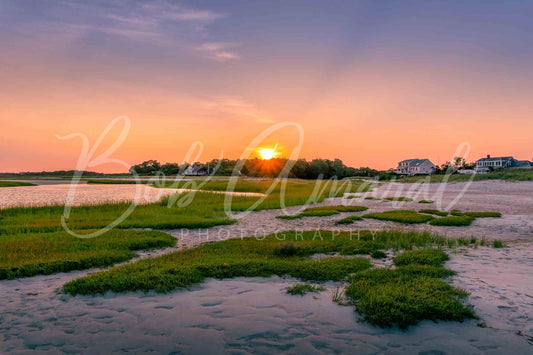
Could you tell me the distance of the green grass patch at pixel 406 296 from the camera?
715cm

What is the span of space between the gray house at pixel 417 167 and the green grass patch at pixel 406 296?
13999 cm

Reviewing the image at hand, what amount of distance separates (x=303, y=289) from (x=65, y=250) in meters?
10.5

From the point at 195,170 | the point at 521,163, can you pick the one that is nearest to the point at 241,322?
the point at 521,163

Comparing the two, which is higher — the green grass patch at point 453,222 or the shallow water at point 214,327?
the green grass patch at point 453,222

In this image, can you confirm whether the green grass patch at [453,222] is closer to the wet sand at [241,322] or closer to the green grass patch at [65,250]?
the wet sand at [241,322]

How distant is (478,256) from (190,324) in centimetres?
1140

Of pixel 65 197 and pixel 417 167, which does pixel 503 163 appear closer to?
pixel 417 167

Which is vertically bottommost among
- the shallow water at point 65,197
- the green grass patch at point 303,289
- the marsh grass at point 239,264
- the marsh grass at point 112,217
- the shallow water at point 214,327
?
the shallow water at point 214,327

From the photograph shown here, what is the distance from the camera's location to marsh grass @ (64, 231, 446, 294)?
922cm

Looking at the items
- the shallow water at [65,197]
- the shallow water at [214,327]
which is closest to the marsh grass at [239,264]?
the shallow water at [214,327]

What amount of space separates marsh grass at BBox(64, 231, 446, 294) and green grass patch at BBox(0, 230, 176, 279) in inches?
80.9

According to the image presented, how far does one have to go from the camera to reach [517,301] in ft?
25.9

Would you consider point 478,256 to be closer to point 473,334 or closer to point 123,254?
point 473,334

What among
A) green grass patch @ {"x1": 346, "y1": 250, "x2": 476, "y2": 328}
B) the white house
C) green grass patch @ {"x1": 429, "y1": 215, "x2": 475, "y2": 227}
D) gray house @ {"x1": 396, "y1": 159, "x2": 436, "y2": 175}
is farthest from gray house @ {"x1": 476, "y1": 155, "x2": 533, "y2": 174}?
green grass patch @ {"x1": 346, "y1": 250, "x2": 476, "y2": 328}
